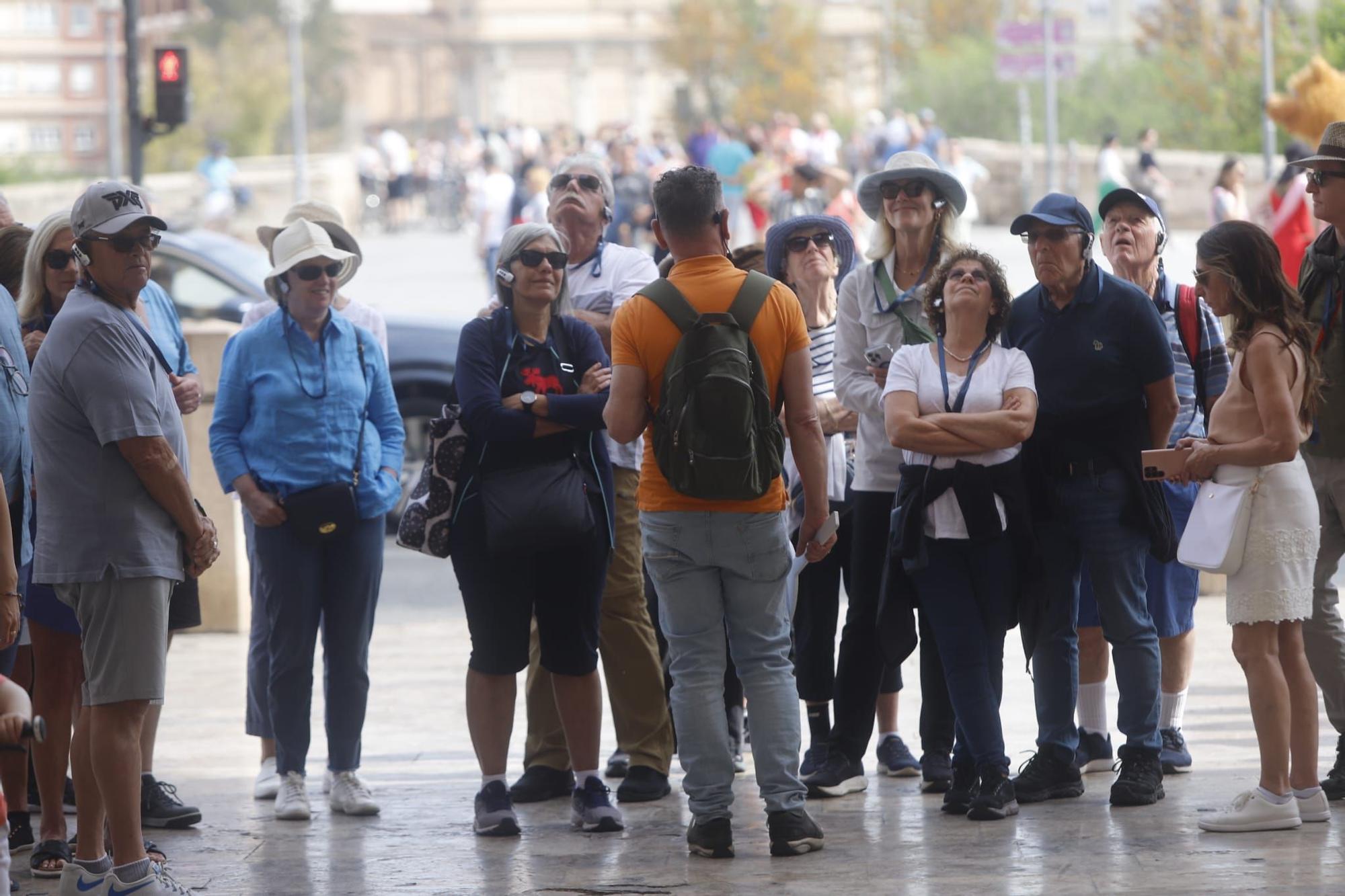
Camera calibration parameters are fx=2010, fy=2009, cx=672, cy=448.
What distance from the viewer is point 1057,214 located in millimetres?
6367

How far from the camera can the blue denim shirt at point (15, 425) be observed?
592cm

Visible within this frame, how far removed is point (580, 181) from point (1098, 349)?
2001 millimetres

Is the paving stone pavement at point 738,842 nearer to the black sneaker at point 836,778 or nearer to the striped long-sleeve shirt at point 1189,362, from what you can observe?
the black sneaker at point 836,778

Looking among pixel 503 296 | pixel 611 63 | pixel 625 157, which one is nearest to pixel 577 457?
pixel 503 296

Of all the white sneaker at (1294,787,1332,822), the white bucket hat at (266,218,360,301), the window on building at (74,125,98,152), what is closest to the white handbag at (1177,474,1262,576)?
the white sneaker at (1294,787,1332,822)

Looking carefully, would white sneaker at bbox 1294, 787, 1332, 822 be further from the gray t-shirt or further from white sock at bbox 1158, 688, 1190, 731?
the gray t-shirt

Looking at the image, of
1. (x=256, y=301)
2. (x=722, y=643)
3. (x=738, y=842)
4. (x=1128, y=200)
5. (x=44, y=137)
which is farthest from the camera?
(x=44, y=137)

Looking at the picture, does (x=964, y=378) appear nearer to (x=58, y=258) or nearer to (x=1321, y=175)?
(x=1321, y=175)

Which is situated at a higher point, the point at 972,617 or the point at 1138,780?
the point at 972,617

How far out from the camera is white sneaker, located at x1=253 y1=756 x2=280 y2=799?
23.1 ft

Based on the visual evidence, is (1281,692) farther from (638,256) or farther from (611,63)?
(611,63)

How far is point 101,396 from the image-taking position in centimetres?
543

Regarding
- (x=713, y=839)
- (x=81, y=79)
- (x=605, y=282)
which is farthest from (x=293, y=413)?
(x=81, y=79)

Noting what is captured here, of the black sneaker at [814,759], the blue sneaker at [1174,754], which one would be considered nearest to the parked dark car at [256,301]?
the black sneaker at [814,759]
